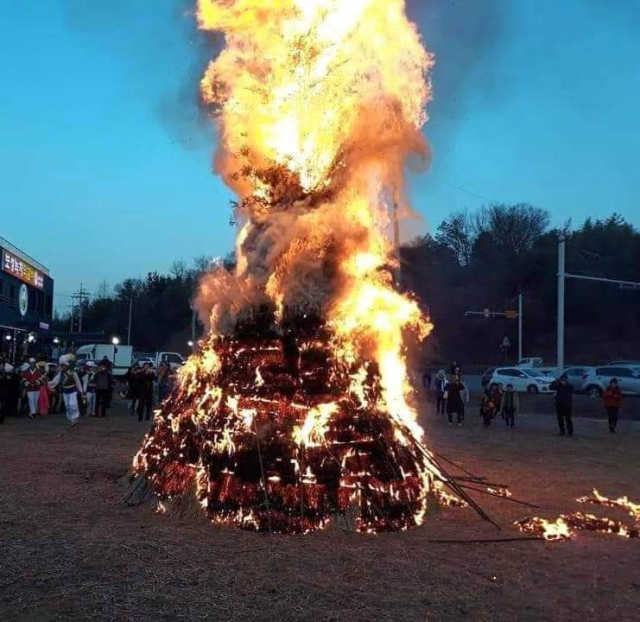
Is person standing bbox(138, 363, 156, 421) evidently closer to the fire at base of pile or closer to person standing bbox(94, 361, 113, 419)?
person standing bbox(94, 361, 113, 419)

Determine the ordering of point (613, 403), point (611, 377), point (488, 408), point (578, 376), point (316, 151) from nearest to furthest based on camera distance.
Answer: point (316, 151), point (613, 403), point (488, 408), point (611, 377), point (578, 376)

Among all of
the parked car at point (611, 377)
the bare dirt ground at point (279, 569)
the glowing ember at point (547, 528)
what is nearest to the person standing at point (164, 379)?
the bare dirt ground at point (279, 569)

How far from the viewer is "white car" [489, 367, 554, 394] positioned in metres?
33.5

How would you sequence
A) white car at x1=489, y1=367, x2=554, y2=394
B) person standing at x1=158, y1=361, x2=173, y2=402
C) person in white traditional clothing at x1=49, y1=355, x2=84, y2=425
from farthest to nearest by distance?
1. white car at x1=489, y1=367, x2=554, y2=394
2. person standing at x1=158, y1=361, x2=173, y2=402
3. person in white traditional clothing at x1=49, y1=355, x2=84, y2=425

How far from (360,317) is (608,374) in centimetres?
2636

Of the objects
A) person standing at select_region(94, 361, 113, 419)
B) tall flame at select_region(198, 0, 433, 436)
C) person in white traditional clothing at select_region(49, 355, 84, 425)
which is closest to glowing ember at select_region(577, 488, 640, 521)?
tall flame at select_region(198, 0, 433, 436)

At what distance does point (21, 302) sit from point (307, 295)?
37.8m

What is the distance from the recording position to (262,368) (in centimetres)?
802

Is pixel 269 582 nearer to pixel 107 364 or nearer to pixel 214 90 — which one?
pixel 214 90

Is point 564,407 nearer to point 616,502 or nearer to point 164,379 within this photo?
point 616,502

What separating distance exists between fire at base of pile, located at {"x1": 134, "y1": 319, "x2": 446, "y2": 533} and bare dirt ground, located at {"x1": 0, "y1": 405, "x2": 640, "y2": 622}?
33cm

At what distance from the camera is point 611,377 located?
3119cm

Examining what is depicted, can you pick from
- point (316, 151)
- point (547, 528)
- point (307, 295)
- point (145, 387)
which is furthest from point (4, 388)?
point (547, 528)

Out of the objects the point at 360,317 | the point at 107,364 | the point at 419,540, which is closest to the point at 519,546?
the point at 419,540
